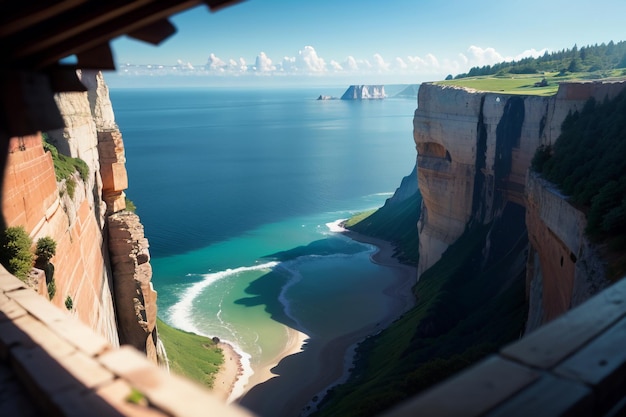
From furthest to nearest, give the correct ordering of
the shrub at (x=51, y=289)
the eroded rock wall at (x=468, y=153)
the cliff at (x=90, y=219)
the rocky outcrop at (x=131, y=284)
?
the eroded rock wall at (x=468, y=153) → the rocky outcrop at (x=131, y=284) → the cliff at (x=90, y=219) → the shrub at (x=51, y=289)

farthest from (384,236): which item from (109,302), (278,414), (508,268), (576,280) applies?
(576,280)

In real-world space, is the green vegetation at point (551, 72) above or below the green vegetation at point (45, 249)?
above

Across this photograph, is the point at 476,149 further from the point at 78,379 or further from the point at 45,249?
the point at 78,379

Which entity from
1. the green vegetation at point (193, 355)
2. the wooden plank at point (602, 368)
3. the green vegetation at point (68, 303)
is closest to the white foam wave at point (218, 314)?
the green vegetation at point (193, 355)

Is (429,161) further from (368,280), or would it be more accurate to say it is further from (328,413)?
(328,413)

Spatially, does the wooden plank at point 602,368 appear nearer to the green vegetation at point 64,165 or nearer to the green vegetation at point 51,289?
the green vegetation at point 51,289

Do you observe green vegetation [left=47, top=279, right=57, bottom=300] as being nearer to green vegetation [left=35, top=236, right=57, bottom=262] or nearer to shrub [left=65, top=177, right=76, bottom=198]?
green vegetation [left=35, top=236, right=57, bottom=262]
